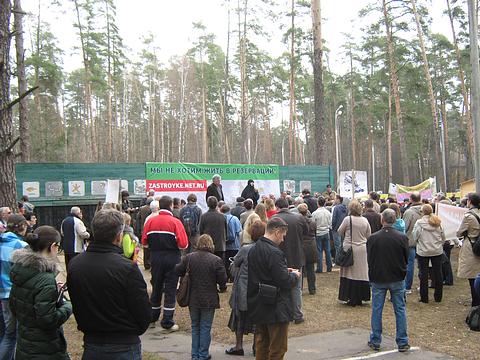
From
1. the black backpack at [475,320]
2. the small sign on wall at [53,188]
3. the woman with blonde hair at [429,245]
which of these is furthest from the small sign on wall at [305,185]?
the black backpack at [475,320]

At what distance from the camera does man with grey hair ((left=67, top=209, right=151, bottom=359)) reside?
10.9ft

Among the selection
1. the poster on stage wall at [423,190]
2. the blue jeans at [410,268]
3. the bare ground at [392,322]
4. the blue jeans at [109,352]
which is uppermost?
the poster on stage wall at [423,190]

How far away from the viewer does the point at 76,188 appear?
16297 millimetres

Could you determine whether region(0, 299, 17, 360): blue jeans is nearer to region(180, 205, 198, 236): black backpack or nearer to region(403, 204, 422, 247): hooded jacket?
region(180, 205, 198, 236): black backpack

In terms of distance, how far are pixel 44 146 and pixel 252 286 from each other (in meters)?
30.8

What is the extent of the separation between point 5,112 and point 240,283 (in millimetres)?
4314

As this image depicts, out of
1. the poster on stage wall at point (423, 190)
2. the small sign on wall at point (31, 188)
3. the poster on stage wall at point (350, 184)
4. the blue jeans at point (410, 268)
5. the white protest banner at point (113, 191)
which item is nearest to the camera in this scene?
the blue jeans at point (410, 268)

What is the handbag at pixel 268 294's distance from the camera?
4672mm

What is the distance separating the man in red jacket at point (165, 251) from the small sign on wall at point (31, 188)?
373 inches

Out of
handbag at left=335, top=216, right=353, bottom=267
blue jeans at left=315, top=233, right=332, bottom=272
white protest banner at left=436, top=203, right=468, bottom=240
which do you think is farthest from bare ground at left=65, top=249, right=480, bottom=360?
blue jeans at left=315, top=233, right=332, bottom=272

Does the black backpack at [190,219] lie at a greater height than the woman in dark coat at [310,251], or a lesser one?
greater

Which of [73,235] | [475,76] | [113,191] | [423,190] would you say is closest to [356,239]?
[475,76]

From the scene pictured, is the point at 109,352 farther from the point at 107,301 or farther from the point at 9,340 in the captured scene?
the point at 9,340

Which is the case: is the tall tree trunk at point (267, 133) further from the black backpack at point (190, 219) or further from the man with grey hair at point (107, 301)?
the man with grey hair at point (107, 301)
